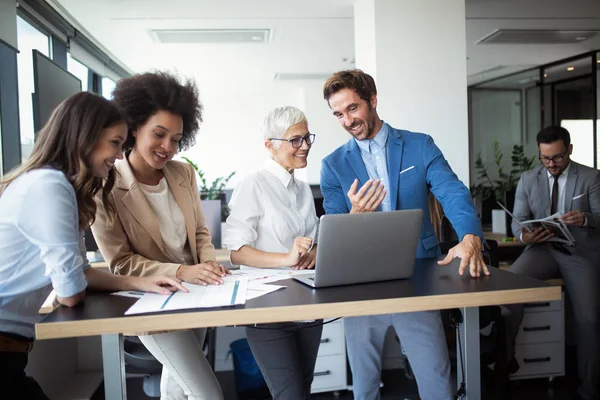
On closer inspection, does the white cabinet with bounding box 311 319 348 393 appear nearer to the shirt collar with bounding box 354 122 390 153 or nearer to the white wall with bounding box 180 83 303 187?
the shirt collar with bounding box 354 122 390 153

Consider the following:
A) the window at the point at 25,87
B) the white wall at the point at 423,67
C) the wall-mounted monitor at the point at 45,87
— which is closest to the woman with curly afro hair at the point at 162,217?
the wall-mounted monitor at the point at 45,87

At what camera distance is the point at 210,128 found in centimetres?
884

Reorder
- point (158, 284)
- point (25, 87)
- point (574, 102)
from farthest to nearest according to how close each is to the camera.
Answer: point (574, 102), point (25, 87), point (158, 284)

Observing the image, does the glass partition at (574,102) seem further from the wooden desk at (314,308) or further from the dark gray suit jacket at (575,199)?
the wooden desk at (314,308)

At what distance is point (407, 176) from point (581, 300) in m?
1.99

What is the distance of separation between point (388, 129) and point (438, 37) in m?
2.10

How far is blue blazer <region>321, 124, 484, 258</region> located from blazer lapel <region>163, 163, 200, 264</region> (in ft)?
1.82

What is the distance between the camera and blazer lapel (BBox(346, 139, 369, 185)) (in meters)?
1.97

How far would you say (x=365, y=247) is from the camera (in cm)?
135

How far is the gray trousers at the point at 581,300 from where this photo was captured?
9.92 feet

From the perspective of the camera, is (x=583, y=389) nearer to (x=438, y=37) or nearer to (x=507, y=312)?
(x=507, y=312)

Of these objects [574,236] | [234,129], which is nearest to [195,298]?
[574,236]

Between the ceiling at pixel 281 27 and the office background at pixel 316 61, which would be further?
the ceiling at pixel 281 27

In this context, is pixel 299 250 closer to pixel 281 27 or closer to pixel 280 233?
pixel 280 233
